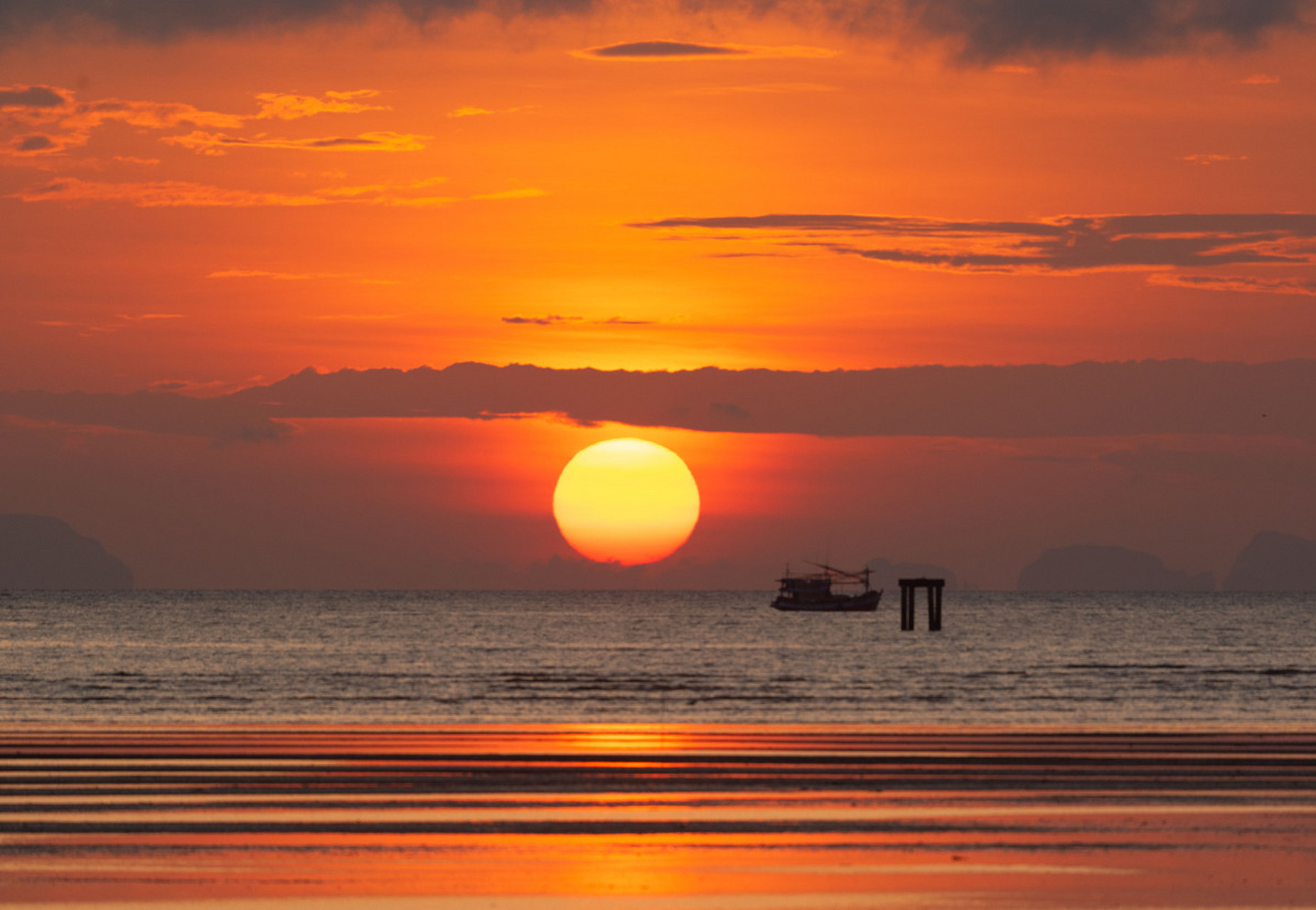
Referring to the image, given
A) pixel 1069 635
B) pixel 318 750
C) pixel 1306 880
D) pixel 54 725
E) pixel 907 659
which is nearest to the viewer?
pixel 1306 880

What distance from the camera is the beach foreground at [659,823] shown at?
18.4 m

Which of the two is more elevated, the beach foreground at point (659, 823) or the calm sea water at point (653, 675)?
the beach foreground at point (659, 823)

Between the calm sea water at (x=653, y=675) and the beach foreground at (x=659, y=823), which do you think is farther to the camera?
the calm sea water at (x=653, y=675)

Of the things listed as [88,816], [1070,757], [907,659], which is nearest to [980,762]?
[1070,757]

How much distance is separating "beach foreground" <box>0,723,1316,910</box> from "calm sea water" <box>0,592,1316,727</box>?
13768 millimetres

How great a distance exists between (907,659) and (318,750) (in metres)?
69.6

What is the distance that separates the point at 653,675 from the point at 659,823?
58335mm

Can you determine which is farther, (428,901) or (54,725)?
(54,725)

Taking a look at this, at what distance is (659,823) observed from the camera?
923 inches

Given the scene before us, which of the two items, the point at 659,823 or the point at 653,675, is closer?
the point at 659,823

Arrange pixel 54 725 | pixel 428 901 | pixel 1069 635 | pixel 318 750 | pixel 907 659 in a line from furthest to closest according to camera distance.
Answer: pixel 1069 635, pixel 907 659, pixel 54 725, pixel 318 750, pixel 428 901

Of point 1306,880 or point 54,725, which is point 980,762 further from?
point 54,725

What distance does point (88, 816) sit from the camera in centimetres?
2422

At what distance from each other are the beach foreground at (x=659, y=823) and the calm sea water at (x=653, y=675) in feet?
45.2
